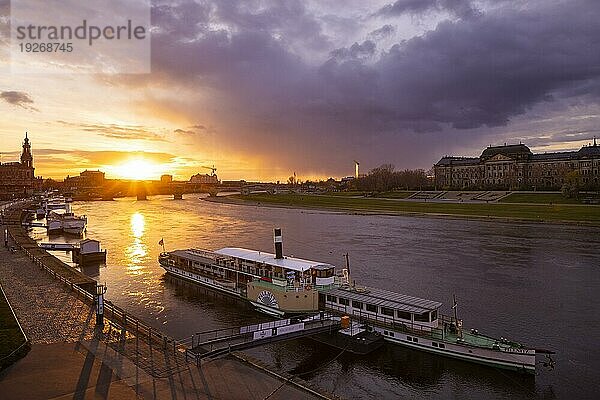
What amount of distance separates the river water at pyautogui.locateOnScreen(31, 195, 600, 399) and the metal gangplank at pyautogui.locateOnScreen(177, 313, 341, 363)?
119 cm

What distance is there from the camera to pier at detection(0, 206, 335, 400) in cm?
1642

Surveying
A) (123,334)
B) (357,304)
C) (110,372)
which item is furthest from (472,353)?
(123,334)

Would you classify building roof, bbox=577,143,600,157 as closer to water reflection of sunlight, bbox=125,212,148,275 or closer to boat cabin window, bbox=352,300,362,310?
water reflection of sunlight, bbox=125,212,148,275

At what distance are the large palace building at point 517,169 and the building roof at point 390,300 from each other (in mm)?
119279

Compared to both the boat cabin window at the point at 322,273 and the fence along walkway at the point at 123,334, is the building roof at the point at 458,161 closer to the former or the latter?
the boat cabin window at the point at 322,273

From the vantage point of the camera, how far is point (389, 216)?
106 meters

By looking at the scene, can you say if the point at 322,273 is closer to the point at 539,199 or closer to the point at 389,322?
the point at 389,322

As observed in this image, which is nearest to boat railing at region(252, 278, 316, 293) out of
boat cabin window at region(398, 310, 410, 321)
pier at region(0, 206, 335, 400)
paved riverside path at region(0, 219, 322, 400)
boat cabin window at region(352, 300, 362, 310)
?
boat cabin window at region(352, 300, 362, 310)

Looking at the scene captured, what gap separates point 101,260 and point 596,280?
47.0m

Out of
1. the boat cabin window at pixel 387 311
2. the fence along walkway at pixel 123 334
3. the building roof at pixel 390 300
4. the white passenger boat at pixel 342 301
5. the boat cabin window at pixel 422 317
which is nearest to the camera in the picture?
the fence along walkway at pixel 123 334

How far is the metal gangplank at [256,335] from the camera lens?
2094cm

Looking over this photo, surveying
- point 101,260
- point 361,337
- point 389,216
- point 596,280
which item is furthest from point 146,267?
point 389,216

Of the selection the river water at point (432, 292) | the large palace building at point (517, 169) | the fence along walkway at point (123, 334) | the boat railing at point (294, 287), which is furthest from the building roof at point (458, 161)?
the fence along walkway at point (123, 334)

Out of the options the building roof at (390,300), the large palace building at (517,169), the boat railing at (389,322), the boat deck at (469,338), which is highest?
the large palace building at (517,169)
